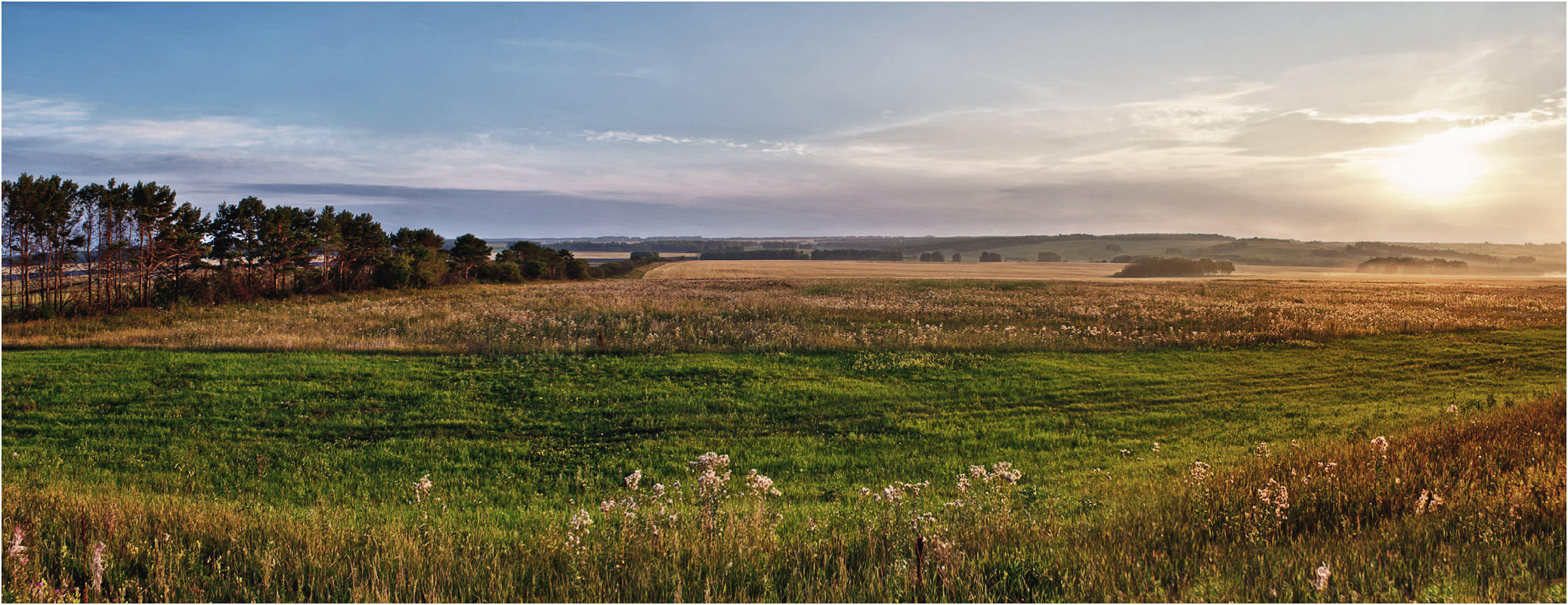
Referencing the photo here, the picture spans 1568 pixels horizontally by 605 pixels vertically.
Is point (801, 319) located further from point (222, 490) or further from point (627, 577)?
point (627, 577)

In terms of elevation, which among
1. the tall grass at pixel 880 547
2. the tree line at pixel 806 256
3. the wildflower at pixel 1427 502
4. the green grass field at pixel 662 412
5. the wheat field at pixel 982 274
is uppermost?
the tree line at pixel 806 256

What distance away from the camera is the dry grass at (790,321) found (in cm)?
2239

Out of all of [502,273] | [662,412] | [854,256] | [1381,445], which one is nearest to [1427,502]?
[1381,445]

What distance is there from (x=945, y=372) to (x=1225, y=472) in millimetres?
10030

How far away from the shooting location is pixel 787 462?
10664 millimetres

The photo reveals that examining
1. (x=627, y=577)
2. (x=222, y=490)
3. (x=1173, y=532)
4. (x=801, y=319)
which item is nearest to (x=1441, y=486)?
(x=1173, y=532)

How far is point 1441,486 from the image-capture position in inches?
265

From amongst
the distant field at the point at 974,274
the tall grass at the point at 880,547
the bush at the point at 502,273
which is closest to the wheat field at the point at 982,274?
the distant field at the point at 974,274

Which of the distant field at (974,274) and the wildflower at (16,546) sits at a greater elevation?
the distant field at (974,274)

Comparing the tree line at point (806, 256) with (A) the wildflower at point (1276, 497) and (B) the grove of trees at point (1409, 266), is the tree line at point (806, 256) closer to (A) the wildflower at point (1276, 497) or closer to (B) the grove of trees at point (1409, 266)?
(B) the grove of trees at point (1409, 266)

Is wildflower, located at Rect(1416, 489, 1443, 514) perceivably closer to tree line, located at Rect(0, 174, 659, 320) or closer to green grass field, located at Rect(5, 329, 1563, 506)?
green grass field, located at Rect(5, 329, 1563, 506)

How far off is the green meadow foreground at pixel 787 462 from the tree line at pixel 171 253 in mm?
6172

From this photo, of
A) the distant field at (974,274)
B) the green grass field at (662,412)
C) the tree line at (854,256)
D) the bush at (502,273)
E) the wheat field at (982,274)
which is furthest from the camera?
the tree line at (854,256)

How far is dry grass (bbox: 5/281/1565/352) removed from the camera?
22391 mm
